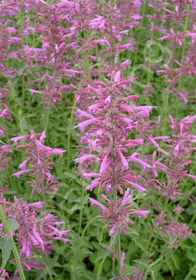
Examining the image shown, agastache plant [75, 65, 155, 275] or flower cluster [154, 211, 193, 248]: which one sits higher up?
agastache plant [75, 65, 155, 275]

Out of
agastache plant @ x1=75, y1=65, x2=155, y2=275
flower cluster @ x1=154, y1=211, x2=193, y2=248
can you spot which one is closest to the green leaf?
agastache plant @ x1=75, y1=65, x2=155, y2=275

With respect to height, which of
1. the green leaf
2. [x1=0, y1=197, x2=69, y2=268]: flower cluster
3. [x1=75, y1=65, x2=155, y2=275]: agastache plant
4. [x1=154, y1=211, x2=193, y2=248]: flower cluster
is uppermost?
[x1=75, y1=65, x2=155, y2=275]: agastache plant

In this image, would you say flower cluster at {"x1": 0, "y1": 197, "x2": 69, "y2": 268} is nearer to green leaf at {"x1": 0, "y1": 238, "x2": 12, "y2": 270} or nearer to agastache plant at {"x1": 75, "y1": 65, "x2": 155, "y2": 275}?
green leaf at {"x1": 0, "y1": 238, "x2": 12, "y2": 270}

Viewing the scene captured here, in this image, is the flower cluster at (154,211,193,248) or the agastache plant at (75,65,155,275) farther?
the flower cluster at (154,211,193,248)

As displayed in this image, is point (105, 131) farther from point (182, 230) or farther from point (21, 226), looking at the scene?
point (182, 230)

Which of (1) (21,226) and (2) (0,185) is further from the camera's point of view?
(2) (0,185)

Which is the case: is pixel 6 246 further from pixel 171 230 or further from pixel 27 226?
pixel 171 230

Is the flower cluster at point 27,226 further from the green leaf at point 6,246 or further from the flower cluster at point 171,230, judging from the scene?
the flower cluster at point 171,230

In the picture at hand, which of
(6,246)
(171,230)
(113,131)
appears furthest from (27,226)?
(171,230)

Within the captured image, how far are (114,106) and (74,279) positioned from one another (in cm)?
213

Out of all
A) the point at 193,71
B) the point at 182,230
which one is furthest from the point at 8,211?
the point at 193,71

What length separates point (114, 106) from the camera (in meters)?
1.86

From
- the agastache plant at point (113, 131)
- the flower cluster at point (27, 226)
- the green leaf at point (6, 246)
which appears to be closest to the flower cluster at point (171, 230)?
the agastache plant at point (113, 131)

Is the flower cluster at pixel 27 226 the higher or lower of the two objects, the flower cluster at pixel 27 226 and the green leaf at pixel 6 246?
the lower
